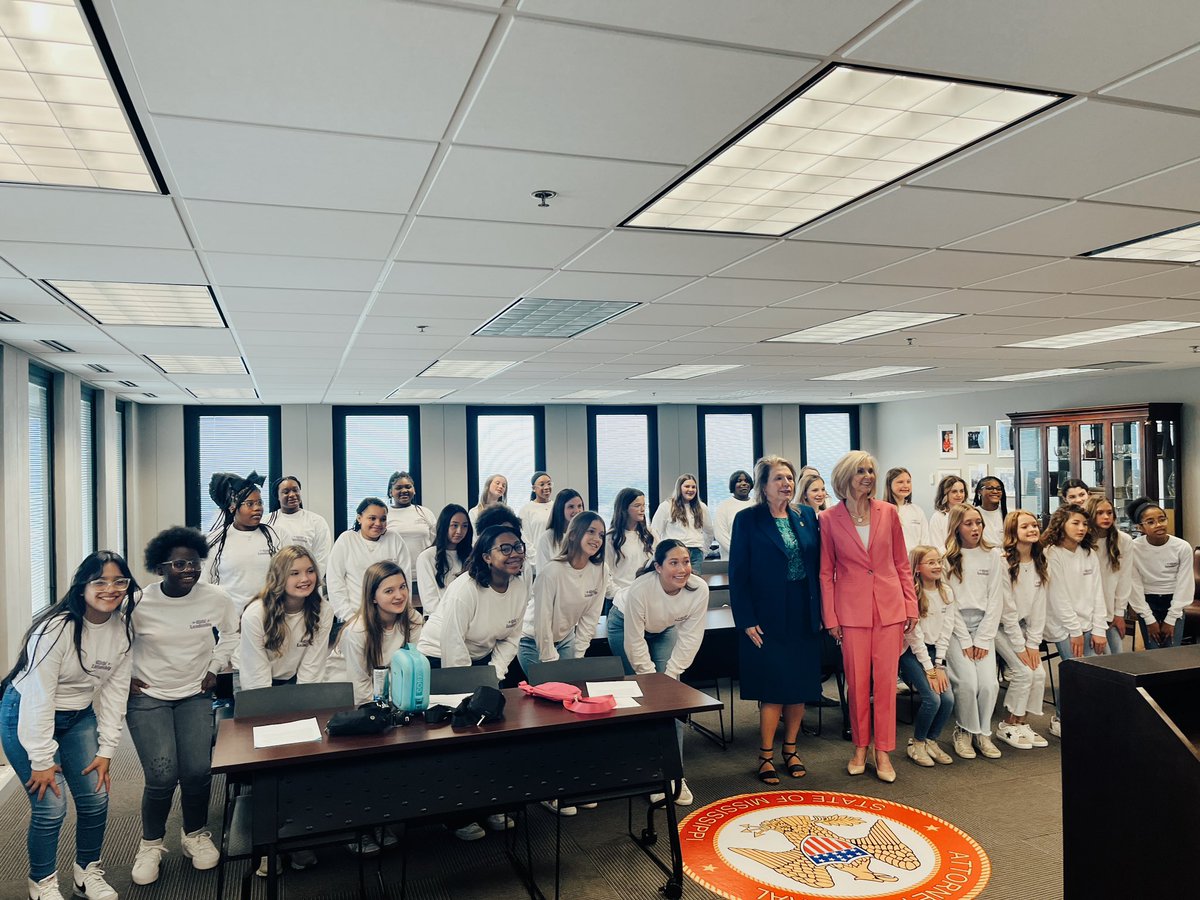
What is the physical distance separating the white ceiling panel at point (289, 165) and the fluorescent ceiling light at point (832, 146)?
84 cm

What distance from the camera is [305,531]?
20.2 ft

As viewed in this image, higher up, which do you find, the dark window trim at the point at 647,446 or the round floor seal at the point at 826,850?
the dark window trim at the point at 647,446

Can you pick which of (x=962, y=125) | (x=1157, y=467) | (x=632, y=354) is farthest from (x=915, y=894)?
(x=1157, y=467)

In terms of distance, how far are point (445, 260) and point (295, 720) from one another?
188 centimetres

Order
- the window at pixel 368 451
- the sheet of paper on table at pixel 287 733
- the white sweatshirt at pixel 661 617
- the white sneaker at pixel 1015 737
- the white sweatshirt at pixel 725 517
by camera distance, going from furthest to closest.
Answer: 1. the window at pixel 368 451
2. the white sweatshirt at pixel 725 517
3. the white sneaker at pixel 1015 737
4. the white sweatshirt at pixel 661 617
5. the sheet of paper on table at pixel 287 733

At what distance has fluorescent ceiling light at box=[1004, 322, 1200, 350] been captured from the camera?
568cm

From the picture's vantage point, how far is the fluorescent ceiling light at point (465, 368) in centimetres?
678

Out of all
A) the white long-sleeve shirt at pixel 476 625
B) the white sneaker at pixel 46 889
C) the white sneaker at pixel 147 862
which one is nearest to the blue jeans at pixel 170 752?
the white sneaker at pixel 147 862

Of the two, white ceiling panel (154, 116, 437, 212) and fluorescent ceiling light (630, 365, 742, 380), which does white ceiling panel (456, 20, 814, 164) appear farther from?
fluorescent ceiling light (630, 365, 742, 380)

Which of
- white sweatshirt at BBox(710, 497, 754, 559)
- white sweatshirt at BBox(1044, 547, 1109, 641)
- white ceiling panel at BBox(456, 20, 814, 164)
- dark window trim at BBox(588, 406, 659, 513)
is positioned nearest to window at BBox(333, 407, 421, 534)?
dark window trim at BBox(588, 406, 659, 513)

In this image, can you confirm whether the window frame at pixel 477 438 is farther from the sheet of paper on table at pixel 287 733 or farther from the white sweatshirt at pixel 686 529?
the sheet of paper on table at pixel 287 733

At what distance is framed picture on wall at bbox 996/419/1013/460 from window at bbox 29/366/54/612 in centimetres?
1038

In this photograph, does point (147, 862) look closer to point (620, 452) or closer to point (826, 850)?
point (826, 850)

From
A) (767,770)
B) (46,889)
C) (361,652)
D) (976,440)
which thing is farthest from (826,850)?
(976,440)
